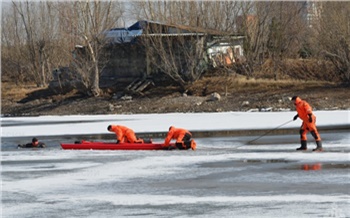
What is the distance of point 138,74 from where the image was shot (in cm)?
4594

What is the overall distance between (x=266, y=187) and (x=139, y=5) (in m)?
33.8

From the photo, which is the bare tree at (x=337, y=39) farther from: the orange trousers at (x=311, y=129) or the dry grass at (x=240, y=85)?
the orange trousers at (x=311, y=129)

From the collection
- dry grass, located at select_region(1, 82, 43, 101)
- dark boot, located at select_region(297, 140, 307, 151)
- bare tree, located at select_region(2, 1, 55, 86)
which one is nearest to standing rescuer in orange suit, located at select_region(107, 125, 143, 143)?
dark boot, located at select_region(297, 140, 307, 151)

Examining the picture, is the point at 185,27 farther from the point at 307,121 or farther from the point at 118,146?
the point at 307,121

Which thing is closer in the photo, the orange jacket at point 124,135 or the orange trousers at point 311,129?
the orange trousers at point 311,129

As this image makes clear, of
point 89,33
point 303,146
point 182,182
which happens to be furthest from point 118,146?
point 89,33

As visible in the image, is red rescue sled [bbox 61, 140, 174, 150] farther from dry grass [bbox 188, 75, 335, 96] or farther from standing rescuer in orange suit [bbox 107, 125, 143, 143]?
dry grass [bbox 188, 75, 335, 96]

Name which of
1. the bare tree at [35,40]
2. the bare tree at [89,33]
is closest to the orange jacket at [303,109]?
the bare tree at [89,33]

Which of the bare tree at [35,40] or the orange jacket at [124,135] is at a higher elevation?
the bare tree at [35,40]

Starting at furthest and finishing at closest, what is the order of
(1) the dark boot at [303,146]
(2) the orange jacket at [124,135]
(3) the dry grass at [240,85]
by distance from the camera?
(3) the dry grass at [240,85] < (2) the orange jacket at [124,135] < (1) the dark boot at [303,146]

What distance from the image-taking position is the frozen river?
12.5 meters

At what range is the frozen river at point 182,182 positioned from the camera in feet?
41.1

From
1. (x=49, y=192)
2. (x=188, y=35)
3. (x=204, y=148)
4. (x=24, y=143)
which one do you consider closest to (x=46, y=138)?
(x=24, y=143)

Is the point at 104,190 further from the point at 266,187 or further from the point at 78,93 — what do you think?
the point at 78,93
